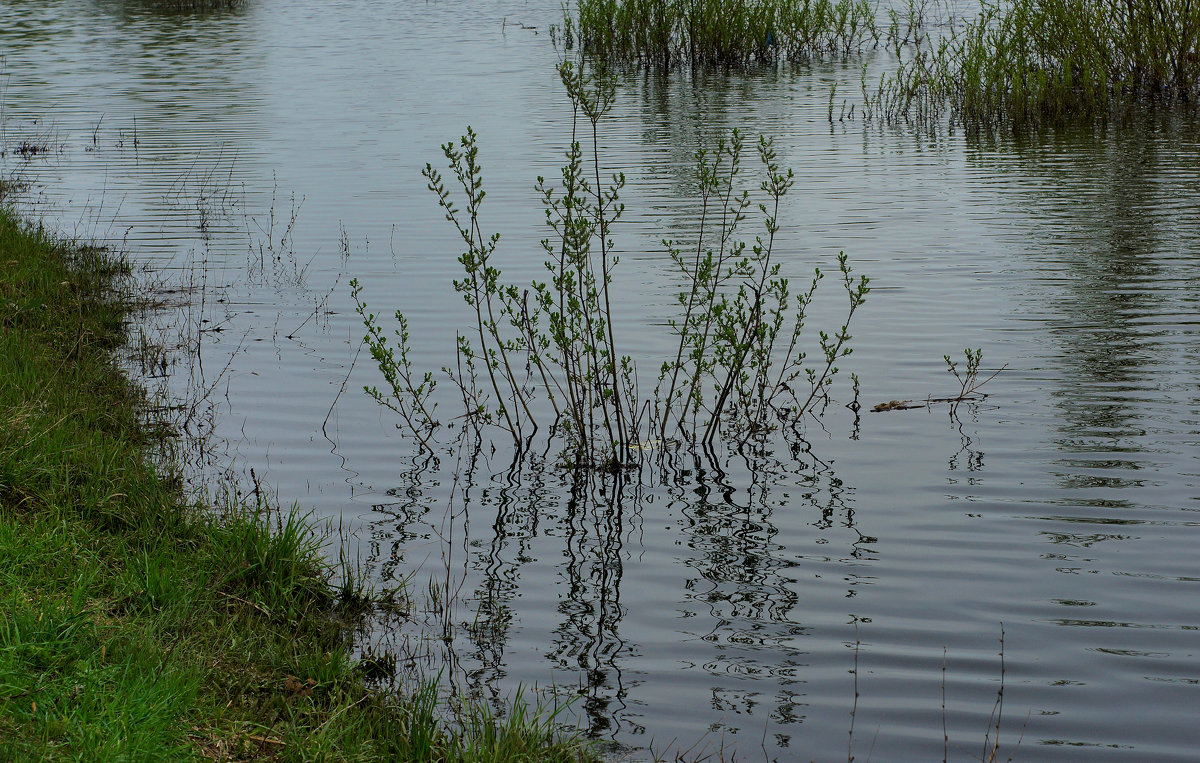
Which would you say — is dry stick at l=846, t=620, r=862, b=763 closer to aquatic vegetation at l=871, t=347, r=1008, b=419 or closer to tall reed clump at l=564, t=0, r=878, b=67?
aquatic vegetation at l=871, t=347, r=1008, b=419

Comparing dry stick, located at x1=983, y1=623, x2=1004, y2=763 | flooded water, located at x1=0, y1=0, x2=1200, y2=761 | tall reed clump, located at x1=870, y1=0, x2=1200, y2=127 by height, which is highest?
tall reed clump, located at x1=870, y1=0, x2=1200, y2=127

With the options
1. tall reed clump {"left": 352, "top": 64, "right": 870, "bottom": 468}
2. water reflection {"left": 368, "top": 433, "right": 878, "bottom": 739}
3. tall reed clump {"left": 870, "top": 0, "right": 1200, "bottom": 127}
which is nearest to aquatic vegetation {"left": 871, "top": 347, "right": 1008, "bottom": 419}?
tall reed clump {"left": 352, "top": 64, "right": 870, "bottom": 468}

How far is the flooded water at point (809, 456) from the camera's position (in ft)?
13.8

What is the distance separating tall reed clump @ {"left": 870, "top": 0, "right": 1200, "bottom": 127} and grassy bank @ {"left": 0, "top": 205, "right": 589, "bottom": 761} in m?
15.3

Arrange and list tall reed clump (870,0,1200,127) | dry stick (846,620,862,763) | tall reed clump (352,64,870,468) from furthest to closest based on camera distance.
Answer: tall reed clump (870,0,1200,127), tall reed clump (352,64,870,468), dry stick (846,620,862,763)

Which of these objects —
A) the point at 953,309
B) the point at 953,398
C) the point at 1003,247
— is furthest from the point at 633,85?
the point at 953,398

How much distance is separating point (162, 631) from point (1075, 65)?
727 inches

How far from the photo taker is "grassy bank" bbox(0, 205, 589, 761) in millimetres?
3387

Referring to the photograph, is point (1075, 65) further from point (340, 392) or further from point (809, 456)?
point (340, 392)

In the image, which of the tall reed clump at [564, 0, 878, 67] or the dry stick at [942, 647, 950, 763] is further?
the tall reed clump at [564, 0, 878, 67]

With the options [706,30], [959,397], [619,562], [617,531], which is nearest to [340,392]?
[617,531]

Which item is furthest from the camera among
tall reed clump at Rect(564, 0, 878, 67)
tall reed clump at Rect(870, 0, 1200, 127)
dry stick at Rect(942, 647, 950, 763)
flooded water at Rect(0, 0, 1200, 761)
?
tall reed clump at Rect(564, 0, 878, 67)

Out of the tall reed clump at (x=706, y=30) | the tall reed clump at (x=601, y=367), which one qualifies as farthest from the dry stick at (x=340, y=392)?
the tall reed clump at (x=706, y=30)

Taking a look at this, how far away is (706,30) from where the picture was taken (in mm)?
25547
